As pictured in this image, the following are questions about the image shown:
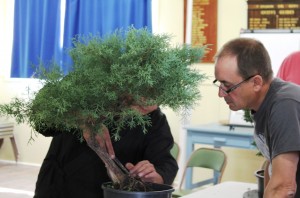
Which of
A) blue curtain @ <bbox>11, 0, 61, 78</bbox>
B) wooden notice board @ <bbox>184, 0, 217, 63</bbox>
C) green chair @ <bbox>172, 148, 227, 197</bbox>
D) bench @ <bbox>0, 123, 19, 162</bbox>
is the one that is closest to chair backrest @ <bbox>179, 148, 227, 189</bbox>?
green chair @ <bbox>172, 148, 227, 197</bbox>

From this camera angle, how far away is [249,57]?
1.44 m

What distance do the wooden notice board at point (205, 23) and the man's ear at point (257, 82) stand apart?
3587 mm

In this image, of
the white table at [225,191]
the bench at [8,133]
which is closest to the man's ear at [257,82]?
the white table at [225,191]

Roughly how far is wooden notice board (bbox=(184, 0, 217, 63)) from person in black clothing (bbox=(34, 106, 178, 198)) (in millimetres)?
3489

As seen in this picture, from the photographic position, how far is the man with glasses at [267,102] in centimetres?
136

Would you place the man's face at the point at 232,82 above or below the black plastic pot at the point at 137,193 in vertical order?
above

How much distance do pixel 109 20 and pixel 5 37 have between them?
1949mm

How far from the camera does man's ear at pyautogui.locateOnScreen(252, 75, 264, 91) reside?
1462 mm

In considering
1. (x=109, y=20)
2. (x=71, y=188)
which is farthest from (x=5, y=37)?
(x=71, y=188)

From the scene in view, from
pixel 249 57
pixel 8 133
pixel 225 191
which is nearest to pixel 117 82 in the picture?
pixel 249 57

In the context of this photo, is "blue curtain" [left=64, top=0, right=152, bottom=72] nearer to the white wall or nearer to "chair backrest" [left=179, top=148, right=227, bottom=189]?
the white wall

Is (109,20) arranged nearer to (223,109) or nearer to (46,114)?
(223,109)

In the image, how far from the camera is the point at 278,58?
169 inches

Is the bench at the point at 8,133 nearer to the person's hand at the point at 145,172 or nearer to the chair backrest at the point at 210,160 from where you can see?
the chair backrest at the point at 210,160
